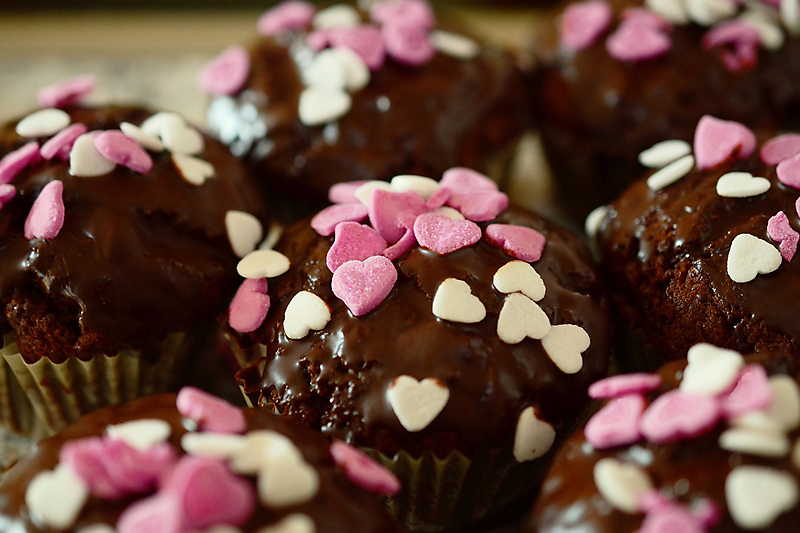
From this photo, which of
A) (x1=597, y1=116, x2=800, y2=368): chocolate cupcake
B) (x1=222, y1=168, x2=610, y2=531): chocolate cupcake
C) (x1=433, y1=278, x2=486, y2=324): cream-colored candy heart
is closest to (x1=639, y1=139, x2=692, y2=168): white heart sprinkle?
(x1=597, y1=116, x2=800, y2=368): chocolate cupcake

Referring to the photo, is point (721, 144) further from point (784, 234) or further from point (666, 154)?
point (784, 234)

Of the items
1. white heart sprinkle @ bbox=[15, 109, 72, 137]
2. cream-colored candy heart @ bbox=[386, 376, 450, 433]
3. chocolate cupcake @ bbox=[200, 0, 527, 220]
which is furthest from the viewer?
chocolate cupcake @ bbox=[200, 0, 527, 220]

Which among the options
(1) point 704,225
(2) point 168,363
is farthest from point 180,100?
(1) point 704,225

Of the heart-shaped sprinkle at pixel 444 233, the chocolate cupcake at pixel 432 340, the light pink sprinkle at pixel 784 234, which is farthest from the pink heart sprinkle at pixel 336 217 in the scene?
the light pink sprinkle at pixel 784 234

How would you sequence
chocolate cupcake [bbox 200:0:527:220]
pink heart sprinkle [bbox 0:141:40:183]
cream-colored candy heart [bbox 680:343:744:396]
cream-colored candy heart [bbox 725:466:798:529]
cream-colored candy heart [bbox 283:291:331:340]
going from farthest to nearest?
chocolate cupcake [bbox 200:0:527:220] → pink heart sprinkle [bbox 0:141:40:183] → cream-colored candy heart [bbox 283:291:331:340] → cream-colored candy heart [bbox 680:343:744:396] → cream-colored candy heart [bbox 725:466:798:529]

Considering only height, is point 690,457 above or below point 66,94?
below

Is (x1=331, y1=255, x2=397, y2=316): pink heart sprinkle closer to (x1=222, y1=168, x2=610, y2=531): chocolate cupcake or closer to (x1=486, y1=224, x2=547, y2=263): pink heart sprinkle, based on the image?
(x1=222, y1=168, x2=610, y2=531): chocolate cupcake

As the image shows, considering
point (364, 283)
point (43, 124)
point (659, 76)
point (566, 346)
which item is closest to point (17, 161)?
point (43, 124)
